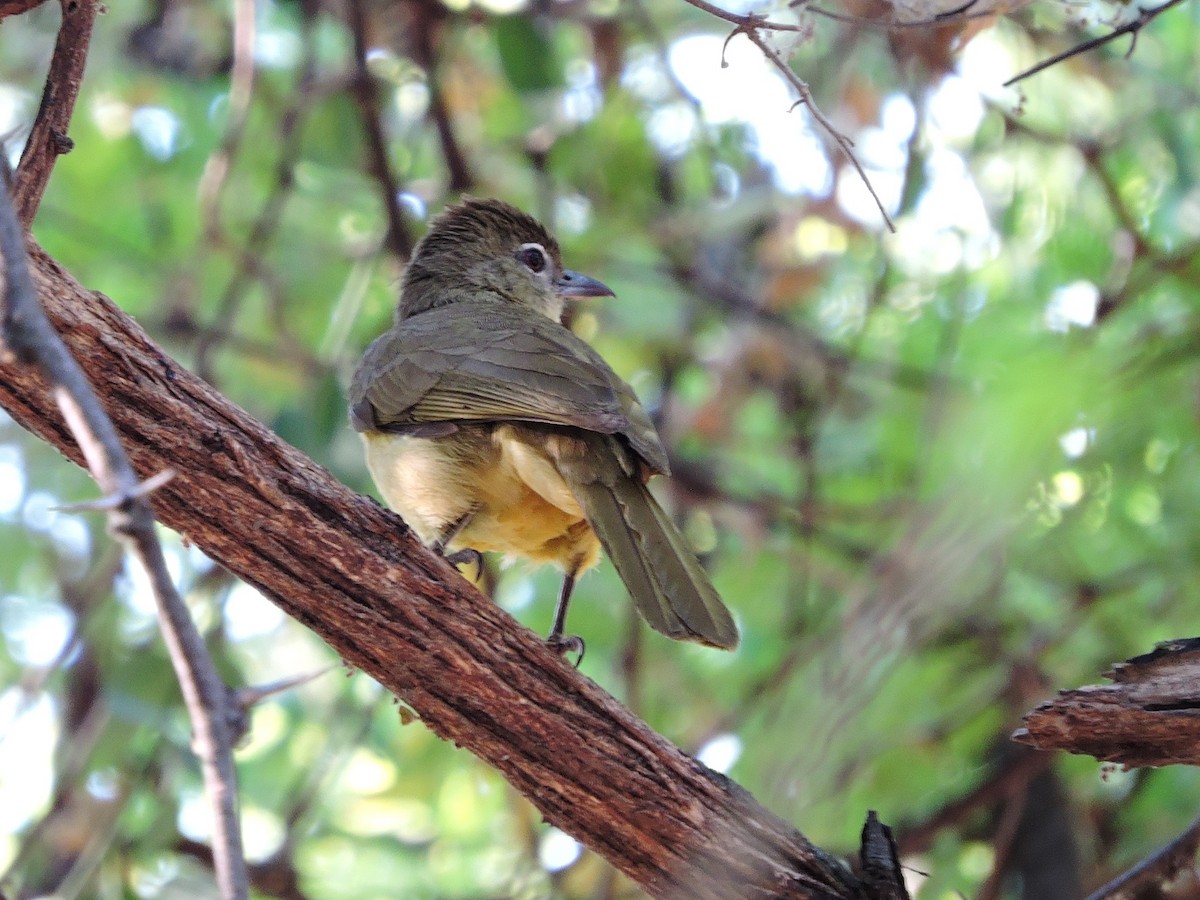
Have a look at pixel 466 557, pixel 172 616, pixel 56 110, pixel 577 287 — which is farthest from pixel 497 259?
pixel 172 616

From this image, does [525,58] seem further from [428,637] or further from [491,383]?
[428,637]

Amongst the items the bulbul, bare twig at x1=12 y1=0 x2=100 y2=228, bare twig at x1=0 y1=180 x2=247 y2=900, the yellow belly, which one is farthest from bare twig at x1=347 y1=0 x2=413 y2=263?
bare twig at x1=0 y1=180 x2=247 y2=900

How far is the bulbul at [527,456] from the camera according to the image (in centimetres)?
352

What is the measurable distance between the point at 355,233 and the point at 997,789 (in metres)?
4.15

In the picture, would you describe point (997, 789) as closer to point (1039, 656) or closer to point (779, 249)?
point (1039, 656)

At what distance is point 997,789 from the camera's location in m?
5.35

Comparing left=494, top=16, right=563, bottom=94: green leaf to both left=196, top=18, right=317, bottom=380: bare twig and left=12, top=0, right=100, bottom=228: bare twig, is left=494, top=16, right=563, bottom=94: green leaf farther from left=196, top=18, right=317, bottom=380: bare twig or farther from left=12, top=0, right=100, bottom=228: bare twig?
left=12, top=0, right=100, bottom=228: bare twig

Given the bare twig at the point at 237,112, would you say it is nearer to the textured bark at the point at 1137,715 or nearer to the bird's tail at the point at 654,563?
the bird's tail at the point at 654,563

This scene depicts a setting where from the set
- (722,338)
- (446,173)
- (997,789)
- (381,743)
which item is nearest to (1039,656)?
(997,789)

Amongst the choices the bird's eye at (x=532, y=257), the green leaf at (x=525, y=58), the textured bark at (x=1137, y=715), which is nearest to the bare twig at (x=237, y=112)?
the green leaf at (x=525, y=58)

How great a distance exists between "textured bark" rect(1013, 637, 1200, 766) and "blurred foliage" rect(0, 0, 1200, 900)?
46.7 inches

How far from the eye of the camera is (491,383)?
3990 mm

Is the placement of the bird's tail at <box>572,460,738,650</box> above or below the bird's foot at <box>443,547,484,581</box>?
below

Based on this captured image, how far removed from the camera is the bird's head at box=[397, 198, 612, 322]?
5.59 meters
